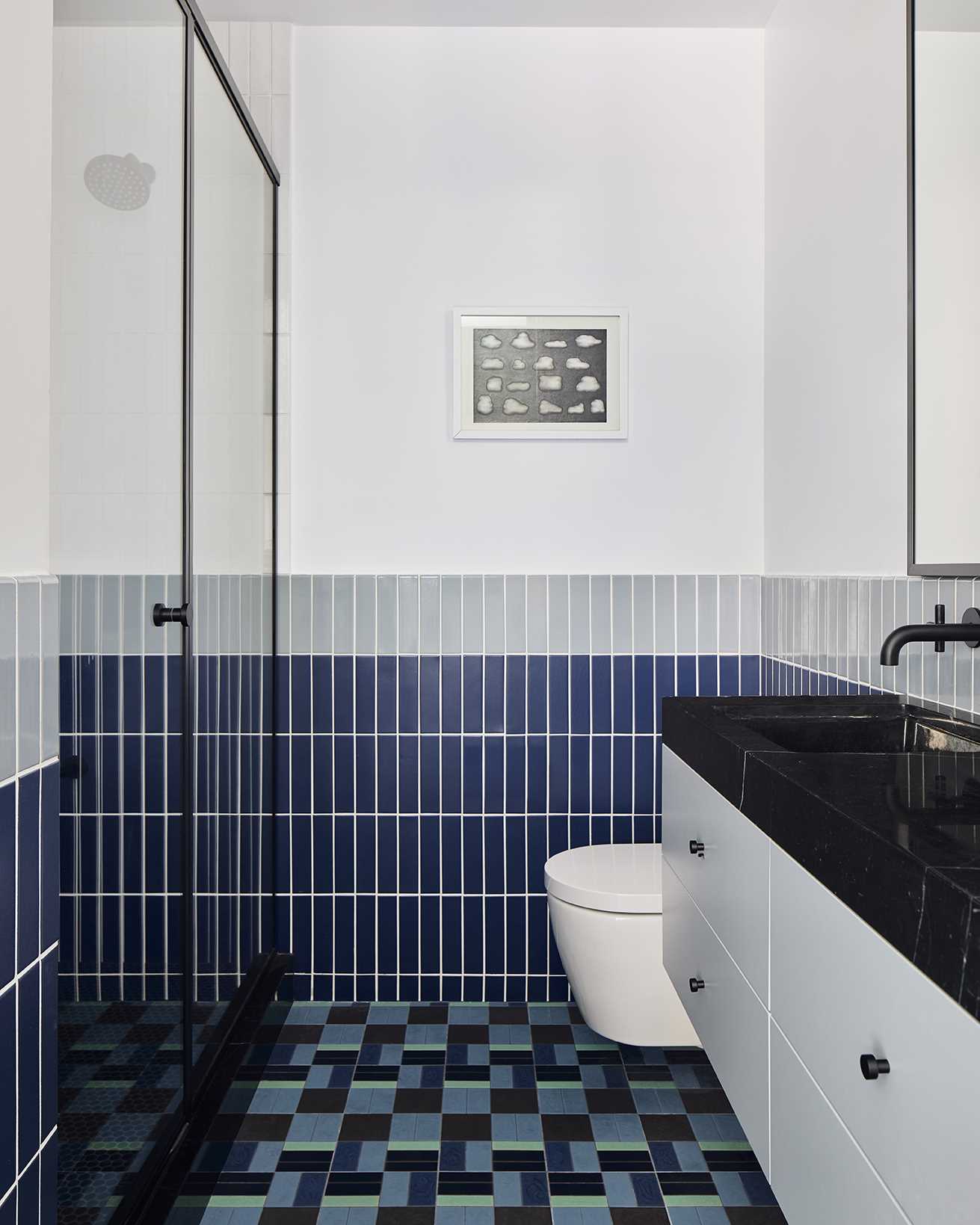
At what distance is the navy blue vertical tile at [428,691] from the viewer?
2.52m

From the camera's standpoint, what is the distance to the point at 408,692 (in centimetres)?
253

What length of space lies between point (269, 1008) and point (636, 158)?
2.38 metres

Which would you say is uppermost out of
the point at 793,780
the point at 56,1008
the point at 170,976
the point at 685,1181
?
the point at 793,780

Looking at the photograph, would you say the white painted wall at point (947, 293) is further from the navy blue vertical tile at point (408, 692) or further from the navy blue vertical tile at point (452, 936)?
the navy blue vertical tile at point (452, 936)

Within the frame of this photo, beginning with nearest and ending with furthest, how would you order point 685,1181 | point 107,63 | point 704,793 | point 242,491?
point 107,63, point 704,793, point 685,1181, point 242,491

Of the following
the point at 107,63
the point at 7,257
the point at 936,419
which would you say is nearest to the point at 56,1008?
the point at 7,257

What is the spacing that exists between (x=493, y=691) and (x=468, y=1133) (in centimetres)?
104

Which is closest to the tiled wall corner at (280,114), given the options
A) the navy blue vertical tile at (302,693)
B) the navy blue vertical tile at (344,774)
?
the navy blue vertical tile at (302,693)

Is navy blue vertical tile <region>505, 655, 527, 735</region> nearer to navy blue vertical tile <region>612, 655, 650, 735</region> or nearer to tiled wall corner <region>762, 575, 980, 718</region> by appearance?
navy blue vertical tile <region>612, 655, 650, 735</region>

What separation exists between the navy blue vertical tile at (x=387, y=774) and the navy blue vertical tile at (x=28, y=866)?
60.9 inches

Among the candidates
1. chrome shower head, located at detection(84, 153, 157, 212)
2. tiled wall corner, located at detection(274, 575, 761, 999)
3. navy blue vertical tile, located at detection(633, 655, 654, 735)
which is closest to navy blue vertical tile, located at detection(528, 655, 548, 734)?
tiled wall corner, located at detection(274, 575, 761, 999)

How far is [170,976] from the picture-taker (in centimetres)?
159

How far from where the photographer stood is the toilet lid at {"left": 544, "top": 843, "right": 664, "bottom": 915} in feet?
6.45

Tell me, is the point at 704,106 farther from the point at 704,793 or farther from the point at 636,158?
the point at 704,793
